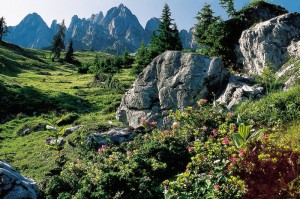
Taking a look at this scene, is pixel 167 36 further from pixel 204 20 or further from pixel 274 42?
pixel 274 42

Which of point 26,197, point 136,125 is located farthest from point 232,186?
point 136,125

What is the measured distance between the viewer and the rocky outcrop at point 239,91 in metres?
15.6

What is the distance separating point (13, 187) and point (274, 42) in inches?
765

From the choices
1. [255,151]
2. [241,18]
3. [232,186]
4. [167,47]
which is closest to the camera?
[232,186]

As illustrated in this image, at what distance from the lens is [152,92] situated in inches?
770

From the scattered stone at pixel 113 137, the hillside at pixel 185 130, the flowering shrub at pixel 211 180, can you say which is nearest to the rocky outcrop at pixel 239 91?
the hillside at pixel 185 130

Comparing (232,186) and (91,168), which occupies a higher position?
(232,186)

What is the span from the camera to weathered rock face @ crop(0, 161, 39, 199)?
9758mm

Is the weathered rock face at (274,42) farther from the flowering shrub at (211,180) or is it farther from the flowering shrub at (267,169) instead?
the flowering shrub at (267,169)

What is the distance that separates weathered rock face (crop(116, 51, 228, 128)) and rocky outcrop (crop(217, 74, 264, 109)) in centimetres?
95

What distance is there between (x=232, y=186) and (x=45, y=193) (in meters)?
7.25

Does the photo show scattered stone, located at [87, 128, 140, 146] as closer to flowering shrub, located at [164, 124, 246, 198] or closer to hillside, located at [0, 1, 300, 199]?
hillside, located at [0, 1, 300, 199]

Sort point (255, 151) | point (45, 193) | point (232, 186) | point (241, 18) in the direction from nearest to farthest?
point (232, 186)
point (255, 151)
point (45, 193)
point (241, 18)

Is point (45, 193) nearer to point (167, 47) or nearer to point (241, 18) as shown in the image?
point (241, 18)
